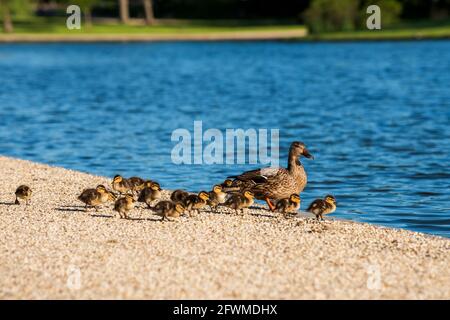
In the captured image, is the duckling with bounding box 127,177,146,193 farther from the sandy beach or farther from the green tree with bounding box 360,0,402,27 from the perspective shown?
the sandy beach

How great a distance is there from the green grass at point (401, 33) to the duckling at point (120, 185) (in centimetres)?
7610

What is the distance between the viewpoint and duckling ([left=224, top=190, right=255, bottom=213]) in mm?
15812

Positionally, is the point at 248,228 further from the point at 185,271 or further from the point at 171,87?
the point at 171,87

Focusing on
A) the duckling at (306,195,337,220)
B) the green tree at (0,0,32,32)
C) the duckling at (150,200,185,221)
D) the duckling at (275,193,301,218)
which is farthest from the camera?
the green tree at (0,0,32,32)

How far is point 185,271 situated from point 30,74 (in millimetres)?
57932

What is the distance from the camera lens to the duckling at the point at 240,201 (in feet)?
51.9

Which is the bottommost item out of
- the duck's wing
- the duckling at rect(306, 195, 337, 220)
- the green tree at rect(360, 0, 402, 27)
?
the duckling at rect(306, 195, 337, 220)

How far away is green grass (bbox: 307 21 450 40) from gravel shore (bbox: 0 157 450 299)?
7810cm

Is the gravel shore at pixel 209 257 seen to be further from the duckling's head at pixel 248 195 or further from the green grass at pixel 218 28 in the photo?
the green grass at pixel 218 28

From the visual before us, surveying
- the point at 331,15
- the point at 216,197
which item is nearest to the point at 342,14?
→ the point at 331,15

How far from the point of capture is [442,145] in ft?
91.0

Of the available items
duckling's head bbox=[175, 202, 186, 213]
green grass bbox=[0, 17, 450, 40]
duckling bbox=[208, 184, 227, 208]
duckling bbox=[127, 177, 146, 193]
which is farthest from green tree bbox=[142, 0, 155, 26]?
duckling's head bbox=[175, 202, 186, 213]

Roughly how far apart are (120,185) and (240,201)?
9.50 feet
